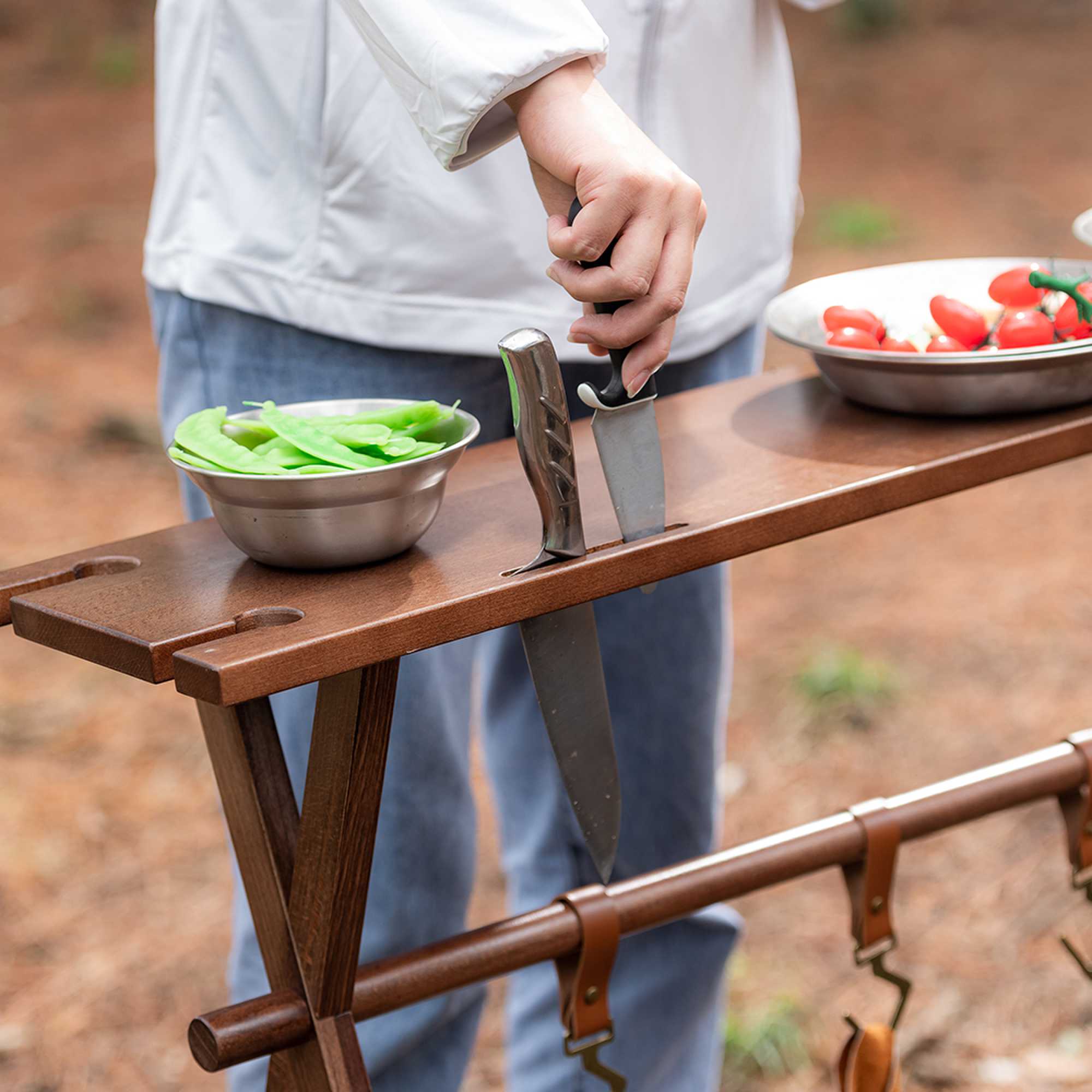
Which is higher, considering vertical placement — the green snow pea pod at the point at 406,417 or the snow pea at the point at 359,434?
the snow pea at the point at 359,434

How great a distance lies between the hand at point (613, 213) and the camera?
76cm

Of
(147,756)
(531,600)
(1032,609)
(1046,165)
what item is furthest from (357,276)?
(1046,165)

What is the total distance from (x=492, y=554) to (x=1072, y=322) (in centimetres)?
49

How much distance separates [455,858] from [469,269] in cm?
50

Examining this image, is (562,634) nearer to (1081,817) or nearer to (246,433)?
(246,433)

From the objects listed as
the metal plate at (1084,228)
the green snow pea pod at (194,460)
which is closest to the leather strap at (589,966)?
the green snow pea pod at (194,460)

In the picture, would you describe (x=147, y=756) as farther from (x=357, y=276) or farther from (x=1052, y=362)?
(x=1052, y=362)

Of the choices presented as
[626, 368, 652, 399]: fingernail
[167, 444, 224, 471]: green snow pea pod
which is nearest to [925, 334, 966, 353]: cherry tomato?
[626, 368, 652, 399]: fingernail

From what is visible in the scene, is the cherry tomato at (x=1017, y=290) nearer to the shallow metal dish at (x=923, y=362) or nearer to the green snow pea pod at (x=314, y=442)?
the shallow metal dish at (x=923, y=362)

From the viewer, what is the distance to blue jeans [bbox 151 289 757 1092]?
1.08 meters

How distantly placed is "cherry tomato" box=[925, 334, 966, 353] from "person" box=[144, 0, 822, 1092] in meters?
0.21

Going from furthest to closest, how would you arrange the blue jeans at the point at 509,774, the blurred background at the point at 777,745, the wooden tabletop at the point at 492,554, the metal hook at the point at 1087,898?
the blurred background at the point at 777,745 < the metal hook at the point at 1087,898 < the blue jeans at the point at 509,774 < the wooden tabletop at the point at 492,554

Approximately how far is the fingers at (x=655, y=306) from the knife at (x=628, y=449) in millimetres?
10

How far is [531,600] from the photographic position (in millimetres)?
794
